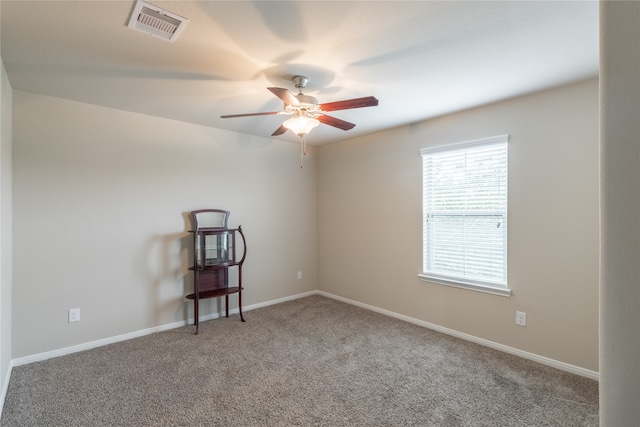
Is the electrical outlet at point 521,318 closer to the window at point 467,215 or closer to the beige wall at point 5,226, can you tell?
the window at point 467,215

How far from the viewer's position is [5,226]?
2445 mm

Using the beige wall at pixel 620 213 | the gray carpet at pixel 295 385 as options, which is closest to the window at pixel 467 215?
the gray carpet at pixel 295 385

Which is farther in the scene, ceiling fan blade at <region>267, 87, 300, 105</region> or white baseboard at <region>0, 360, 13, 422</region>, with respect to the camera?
white baseboard at <region>0, 360, 13, 422</region>

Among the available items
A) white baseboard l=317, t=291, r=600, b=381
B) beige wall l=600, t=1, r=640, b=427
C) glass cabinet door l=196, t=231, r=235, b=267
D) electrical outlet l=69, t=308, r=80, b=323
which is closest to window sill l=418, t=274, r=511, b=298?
white baseboard l=317, t=291, r=600, b=381

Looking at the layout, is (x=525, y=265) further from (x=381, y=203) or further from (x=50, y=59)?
(x=50, y=59)

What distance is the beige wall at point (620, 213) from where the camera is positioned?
680 millimetres

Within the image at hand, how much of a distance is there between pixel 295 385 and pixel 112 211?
255 cm

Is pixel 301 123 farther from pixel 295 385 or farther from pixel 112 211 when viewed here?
pixel 112 211

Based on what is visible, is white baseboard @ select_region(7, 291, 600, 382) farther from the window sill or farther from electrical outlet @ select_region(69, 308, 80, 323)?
the window sill

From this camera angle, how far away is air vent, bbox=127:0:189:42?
5.65ft

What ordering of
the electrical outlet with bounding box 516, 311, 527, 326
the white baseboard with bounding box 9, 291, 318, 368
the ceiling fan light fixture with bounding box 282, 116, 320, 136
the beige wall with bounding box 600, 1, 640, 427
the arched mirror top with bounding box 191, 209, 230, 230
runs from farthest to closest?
the arched mirror top with bounding box 191, 209, 230, 230 < the electrical outlet with bounding box 516, 311, 527, 326 < the white baseboard with bounding box 9, 291, 318, 368 < the ceiling fan light fixture with bounding box 282, 116, 320, 136 < the beige wall with bounding box 600, 1, 640, 427

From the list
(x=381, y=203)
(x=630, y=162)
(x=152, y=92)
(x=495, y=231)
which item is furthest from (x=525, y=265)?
(x=152, y=92)

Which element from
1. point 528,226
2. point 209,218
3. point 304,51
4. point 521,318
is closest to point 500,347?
point 521,318

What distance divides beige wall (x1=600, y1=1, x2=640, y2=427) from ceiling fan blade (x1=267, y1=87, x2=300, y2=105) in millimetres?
1705
